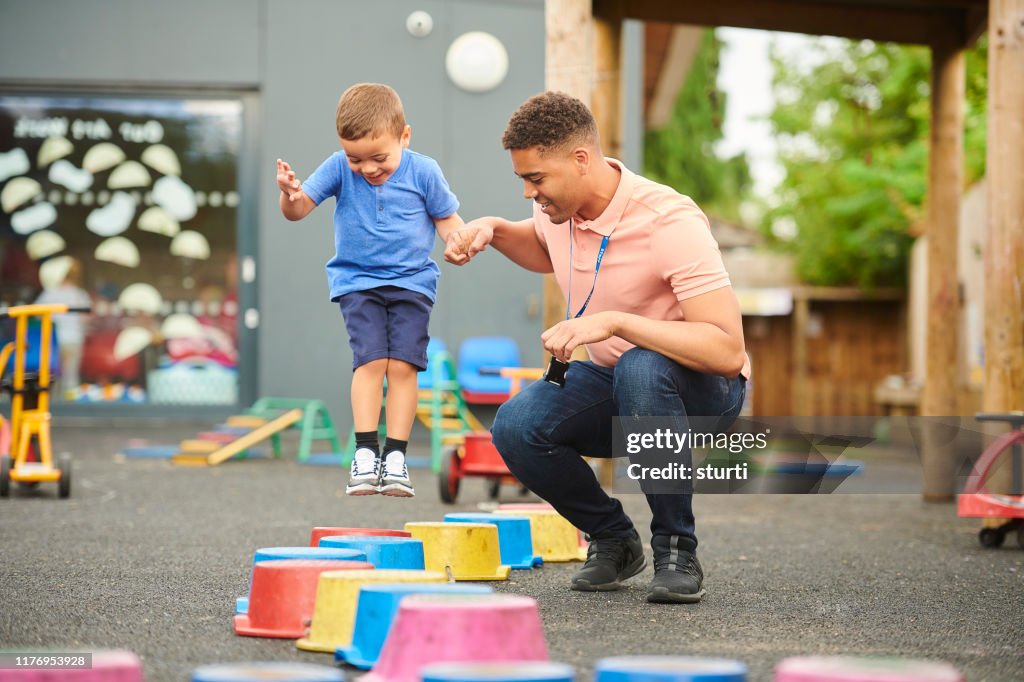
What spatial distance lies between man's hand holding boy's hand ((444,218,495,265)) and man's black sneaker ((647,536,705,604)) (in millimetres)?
961

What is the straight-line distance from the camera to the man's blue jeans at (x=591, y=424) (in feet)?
12.2

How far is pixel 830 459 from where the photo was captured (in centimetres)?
408

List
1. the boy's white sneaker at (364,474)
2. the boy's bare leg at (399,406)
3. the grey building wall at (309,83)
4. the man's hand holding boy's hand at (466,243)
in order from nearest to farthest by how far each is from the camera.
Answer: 1. the man's hand holding boy's hand at (466,243)
2. the boy's white sneaker at (364,474)
3. the boy's bare leg at (399,406)
4. the grey building wall at (309,83)

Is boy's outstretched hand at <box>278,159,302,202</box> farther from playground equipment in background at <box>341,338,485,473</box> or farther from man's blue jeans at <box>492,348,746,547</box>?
playground equipment in background at <box>341,338,485,473</box>

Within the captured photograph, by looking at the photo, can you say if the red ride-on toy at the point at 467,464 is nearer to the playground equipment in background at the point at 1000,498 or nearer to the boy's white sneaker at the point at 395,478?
the playground equipment in background at the point at 1000,498

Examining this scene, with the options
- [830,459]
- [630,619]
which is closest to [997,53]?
[830,459]

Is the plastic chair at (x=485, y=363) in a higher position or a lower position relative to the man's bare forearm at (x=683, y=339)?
lower

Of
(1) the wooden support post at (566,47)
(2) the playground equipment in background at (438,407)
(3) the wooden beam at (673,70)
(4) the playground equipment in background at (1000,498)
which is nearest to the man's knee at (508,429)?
(1) the wooden support post at (566,47)

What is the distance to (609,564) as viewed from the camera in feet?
13.0

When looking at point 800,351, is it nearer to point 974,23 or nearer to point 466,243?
point 974,23

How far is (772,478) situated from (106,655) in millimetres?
2400

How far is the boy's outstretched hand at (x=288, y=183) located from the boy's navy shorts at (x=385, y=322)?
375 mm

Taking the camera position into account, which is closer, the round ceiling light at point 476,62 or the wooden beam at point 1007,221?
the wooden beam at point 1007,221

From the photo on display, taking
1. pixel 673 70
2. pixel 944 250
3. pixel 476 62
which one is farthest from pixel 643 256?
pixel 673 70
